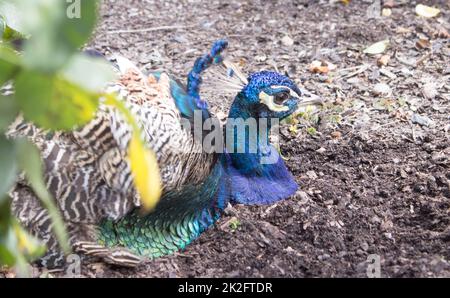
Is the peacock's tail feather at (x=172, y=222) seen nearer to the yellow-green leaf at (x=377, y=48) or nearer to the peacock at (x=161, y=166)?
the peacock at (x=161, y=166)

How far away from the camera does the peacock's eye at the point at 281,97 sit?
3.52m

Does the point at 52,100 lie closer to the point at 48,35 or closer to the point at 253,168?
the point at 48,35

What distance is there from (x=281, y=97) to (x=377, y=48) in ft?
5.10

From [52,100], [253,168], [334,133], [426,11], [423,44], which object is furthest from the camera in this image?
[426,11]

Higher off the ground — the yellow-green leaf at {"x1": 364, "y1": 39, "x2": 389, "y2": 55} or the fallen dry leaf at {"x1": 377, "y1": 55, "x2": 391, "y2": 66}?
the yellow-green leaf at {"x1": 364, "y1": 39, "x2": 389, "y2": 55}

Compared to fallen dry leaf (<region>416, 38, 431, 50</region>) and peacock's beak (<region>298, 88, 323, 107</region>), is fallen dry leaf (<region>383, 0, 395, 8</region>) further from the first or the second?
peacock's beak (<region>298, 88, 323, 107</region>)

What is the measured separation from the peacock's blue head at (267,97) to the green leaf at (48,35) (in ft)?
6.14

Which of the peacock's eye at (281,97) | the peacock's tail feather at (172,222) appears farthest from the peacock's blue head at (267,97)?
the peacock's tail feather at (172,222)

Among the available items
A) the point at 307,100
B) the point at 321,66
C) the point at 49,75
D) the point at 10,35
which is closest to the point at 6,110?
the point at 49,75

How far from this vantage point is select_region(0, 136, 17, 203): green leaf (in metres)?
1.77

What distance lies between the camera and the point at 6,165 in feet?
5.88

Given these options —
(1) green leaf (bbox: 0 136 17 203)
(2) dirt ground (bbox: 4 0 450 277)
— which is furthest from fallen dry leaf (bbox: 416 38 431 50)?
(1) green leaf (bbox: 0 136 17 203)

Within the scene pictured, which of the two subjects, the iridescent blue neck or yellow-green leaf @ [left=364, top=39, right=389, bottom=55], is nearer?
the iridescent blue neck

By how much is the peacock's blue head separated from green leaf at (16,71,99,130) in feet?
5.70
